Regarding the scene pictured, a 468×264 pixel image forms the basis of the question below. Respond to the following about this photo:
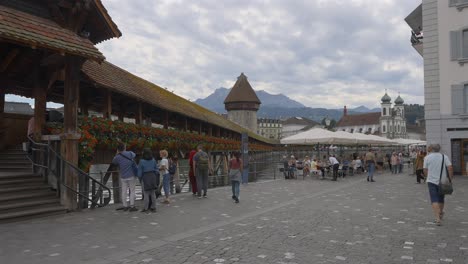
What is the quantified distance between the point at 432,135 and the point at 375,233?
16811 mm

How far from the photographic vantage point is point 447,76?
21.8m

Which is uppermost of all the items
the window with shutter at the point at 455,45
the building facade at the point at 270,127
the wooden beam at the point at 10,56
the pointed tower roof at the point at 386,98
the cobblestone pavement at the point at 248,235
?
Answer: the pointed tower roof at the point at 386,98

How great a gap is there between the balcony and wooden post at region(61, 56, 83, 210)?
2367cm

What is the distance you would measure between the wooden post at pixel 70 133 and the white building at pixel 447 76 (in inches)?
736

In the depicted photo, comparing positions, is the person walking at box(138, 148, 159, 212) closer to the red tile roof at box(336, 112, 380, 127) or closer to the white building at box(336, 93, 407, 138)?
the white building at box(336, 93, 407, 138)

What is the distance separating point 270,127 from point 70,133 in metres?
163

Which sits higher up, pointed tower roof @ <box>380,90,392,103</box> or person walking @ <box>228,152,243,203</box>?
pointed tower roof @ <box>380,90,392,103</box>

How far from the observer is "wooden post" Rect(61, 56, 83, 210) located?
9.97 metres

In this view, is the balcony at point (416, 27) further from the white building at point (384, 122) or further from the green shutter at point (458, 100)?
the white building at point (384, 122)

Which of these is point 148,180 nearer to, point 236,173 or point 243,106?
point 236,173

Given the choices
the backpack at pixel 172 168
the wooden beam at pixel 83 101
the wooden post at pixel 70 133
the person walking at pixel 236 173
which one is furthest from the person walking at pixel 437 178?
the wooden beam at pixel 83 101

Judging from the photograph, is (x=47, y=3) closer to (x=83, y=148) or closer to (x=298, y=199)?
(x=83, y=148)

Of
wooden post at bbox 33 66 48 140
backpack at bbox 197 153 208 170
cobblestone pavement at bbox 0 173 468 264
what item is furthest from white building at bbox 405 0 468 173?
wooden post at bbox 33 66 48 140

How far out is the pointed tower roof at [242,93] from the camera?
74.8 m
